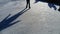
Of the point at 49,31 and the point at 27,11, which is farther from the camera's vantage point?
the point at 27,11

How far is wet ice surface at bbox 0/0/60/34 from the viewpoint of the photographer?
7829 millimetres

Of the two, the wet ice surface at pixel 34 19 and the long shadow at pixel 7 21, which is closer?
the wet ice surface at pixel 34 19

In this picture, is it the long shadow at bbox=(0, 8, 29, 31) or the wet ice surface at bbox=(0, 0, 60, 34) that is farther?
the long shadow at bbox=(0, 8, 29, 31)

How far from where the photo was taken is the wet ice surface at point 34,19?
308 inches

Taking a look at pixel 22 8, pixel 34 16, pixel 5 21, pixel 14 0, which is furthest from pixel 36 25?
pixel 14 0

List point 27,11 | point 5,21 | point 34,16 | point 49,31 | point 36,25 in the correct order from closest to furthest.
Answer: point 49,31, point 36,25, point 5,21, point 34,16, point 27,11

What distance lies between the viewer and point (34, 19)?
30.7 ft

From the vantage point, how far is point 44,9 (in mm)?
11086

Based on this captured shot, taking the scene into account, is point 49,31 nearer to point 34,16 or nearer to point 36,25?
point 36,25

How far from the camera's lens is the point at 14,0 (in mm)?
13789

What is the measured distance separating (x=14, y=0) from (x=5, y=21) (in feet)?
16.6

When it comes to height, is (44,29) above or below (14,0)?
below

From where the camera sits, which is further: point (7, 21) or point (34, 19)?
point (34, 19)

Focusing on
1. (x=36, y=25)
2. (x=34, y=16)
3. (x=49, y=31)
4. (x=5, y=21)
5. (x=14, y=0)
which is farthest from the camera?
(x=14, y=0)
